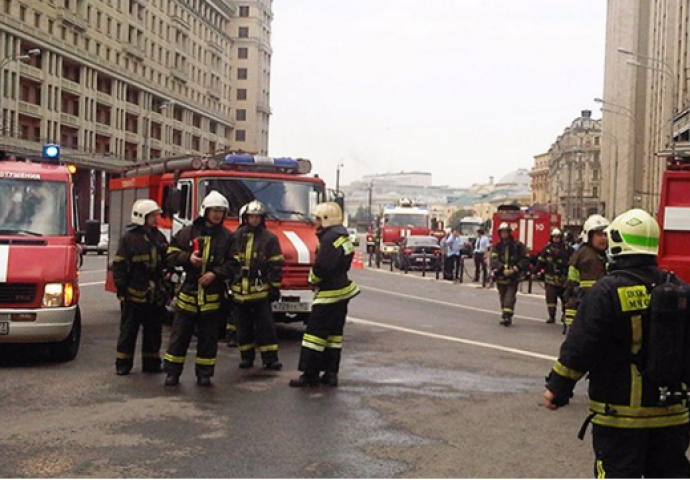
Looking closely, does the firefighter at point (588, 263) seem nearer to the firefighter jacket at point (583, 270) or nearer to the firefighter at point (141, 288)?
the firefighter jacket at point (583, 270)

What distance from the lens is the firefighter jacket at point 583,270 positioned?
12.4 m

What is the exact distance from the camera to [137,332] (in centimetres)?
1027

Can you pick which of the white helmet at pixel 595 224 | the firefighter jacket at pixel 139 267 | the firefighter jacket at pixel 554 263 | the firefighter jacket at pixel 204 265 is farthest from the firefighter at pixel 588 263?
the firefighter jacket at pixel 139 267

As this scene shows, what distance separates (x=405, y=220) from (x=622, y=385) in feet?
138

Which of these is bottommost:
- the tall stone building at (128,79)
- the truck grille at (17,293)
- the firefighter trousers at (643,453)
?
the firefighter trousers at (643,453)

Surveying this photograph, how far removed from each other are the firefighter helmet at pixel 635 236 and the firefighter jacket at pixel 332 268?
525 centimetres

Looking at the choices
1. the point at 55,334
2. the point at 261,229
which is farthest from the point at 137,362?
the point at 261,229

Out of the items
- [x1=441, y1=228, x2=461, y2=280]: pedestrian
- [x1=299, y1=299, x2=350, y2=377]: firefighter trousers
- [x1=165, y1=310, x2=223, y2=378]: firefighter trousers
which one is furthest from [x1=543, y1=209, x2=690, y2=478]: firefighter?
[x1=441, y1=228, x2=461, y2=280]: pedestrian

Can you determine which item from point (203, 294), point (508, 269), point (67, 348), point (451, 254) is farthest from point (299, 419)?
point (451, 254)

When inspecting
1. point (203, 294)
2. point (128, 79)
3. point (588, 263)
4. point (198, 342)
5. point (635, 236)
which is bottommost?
point (198, 342)

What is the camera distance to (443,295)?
24594mm

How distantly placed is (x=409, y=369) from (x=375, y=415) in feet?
9.01

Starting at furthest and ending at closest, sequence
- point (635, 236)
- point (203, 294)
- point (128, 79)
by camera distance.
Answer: point (128, 79) < point (203, 294) < point (635, 236)

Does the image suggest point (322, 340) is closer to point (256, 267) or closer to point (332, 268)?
point (332, 268)
